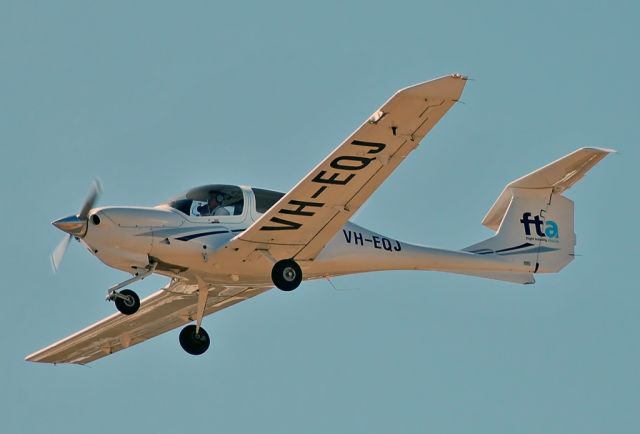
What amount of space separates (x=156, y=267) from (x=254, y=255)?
1638 millimetres

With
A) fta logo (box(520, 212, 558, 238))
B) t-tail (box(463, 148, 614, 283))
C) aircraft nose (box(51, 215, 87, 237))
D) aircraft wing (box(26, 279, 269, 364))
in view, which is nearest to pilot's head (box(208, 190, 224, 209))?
aircraft nose (box(51, 215, 87, 237))

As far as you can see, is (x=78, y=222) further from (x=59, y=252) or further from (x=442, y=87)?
(x=442, y=87)

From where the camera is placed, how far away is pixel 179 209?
22.6m

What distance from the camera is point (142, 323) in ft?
87.0

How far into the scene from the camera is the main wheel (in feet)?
73.6

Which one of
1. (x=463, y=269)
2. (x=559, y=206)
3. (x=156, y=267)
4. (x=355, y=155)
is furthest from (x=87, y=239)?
(x=559, y=206)

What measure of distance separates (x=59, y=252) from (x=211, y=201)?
2654 millimetres

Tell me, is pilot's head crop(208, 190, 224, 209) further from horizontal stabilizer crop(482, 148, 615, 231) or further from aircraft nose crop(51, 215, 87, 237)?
horizontal stabilizer crop(482, 148, 615, 231)

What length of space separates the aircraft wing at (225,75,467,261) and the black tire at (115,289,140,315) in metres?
1.73

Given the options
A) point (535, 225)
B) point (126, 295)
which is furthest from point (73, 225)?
point (535, 225)

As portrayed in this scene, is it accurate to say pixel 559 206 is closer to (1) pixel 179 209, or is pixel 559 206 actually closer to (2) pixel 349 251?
(2) pixel 349 251

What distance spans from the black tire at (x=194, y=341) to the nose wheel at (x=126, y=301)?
7.68 ft

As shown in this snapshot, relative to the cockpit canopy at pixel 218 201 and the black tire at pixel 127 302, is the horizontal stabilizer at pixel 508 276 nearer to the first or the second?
the cockpit canopy at pixel 218 201

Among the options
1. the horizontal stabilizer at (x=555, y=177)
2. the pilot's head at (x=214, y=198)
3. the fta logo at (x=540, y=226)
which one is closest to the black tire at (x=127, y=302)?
the pilot's head at (x=214, y=198)
